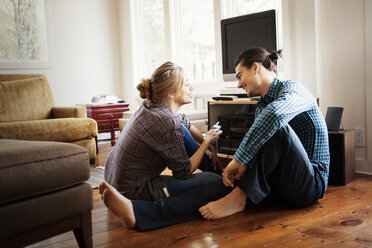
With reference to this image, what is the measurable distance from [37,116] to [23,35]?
5.30 ft

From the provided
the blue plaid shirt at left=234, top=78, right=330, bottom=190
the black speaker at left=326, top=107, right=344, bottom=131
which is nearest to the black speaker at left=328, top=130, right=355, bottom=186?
the black speaker at left=326, top=107, right=344, bottom=131

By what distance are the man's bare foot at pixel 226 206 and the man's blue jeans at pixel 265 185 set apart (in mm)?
39

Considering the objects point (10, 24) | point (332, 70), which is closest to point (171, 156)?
point (332, 70)

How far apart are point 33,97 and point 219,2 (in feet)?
7.12

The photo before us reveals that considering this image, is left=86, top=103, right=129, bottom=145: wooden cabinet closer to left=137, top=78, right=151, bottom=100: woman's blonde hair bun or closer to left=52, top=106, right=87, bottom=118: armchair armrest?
left=52, top=106, right=87, bottom=118: armchair armrest

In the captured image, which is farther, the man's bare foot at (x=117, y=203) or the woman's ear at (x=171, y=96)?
the woman's ear at (x=171, y=96)

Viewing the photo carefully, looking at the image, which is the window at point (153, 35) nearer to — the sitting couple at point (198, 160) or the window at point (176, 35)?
the window at point (176, 35)

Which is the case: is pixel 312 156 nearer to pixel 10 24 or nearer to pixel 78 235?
pixel 78 235

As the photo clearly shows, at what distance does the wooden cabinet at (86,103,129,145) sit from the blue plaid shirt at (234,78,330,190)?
2.86 metres

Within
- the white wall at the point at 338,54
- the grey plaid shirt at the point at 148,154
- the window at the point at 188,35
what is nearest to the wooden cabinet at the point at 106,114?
the window at the point at 188,35

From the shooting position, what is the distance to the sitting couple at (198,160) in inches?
66.4

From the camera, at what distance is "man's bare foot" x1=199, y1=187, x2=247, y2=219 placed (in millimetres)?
1777

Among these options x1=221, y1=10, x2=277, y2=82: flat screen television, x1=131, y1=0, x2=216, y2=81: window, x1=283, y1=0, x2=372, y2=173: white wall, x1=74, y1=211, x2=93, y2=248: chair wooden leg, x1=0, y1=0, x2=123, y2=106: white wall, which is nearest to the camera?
x1=74, y1=211, x2=93, y2=248: chair wooden leg

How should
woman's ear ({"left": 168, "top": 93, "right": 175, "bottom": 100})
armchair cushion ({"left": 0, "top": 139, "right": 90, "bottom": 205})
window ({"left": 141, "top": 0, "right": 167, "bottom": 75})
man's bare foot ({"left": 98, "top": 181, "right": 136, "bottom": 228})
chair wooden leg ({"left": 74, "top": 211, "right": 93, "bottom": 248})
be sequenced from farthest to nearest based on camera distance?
window ({"left": 141, "top": 0, "right": 167, "bottom": 75}) → woman's ear ({"left": 168, "top": 93, "right": 175, "bottom": 100}) → man's bare foot ({"left": 98, "top": 181, "right": 136, "bottom": 228}) → chair wooden leg ({"left": 74, "top": 211, "right": 93, "bottom": 248}) → armchair cushion ({"left": 0, "top": 139, "right": 90, "bottom": 205})
